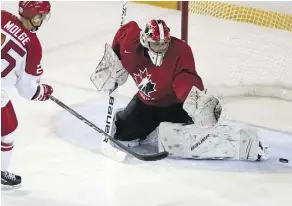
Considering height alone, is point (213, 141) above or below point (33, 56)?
below

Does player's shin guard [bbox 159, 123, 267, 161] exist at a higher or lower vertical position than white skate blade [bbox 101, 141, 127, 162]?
higher

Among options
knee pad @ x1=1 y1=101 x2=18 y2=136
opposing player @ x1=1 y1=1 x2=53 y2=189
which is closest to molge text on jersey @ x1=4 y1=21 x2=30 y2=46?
opposing player @ x1=1 y1=1 x2=53 y2=189

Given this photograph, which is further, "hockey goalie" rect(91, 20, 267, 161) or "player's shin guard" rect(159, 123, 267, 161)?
"player's shin guard" rect(159, 123, 267, 161)

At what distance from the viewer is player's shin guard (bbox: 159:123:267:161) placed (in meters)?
2.59

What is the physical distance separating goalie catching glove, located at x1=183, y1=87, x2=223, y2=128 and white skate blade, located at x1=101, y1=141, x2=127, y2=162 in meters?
0.33

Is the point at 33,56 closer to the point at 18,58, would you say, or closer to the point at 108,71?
the point at 18,58

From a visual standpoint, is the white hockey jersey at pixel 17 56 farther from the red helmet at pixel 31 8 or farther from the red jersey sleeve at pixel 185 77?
the red jersey sleeve at pixel 185 77

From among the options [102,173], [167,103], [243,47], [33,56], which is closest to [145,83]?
[167,103]

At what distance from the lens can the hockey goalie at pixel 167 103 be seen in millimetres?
2443

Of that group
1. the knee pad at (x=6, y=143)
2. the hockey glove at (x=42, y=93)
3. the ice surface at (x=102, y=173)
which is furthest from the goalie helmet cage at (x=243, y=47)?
the knee pad at (x=6, y=143)

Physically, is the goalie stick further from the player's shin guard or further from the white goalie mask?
the white goalie mask

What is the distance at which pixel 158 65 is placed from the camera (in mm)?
2525

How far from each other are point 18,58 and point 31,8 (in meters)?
0.15

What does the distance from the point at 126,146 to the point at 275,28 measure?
1162 mm
